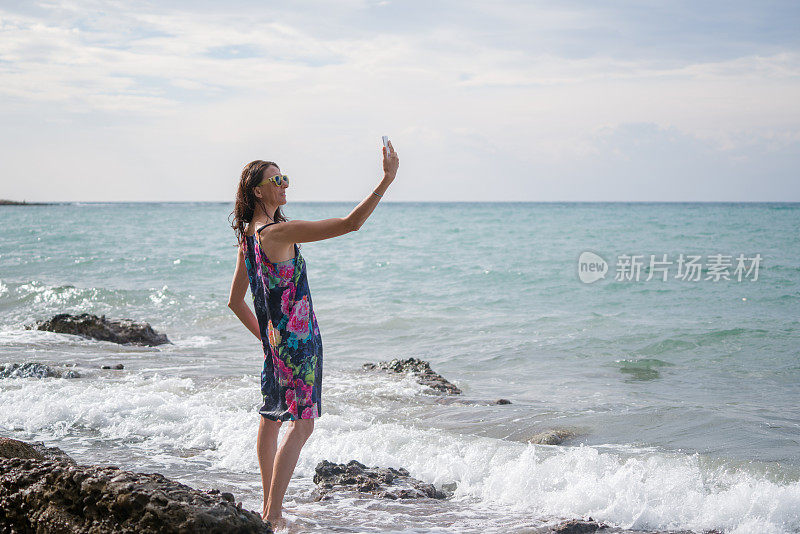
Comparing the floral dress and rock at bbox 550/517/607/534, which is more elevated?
the floral dress

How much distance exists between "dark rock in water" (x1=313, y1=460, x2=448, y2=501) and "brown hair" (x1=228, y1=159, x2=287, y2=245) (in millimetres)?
1807

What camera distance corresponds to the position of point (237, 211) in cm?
361

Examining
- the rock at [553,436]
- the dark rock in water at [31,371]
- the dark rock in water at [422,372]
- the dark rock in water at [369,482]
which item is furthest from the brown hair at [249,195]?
the dark rock in water at [31,371]

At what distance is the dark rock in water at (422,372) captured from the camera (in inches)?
305

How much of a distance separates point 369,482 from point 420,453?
2.60 ft

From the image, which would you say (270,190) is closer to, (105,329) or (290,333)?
(290,333)

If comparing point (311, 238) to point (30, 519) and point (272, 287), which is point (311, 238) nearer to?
point (272, 287)

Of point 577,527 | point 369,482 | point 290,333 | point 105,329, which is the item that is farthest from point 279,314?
point 105,329

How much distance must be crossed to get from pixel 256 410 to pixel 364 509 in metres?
2.39

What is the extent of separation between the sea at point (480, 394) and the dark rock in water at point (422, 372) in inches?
8.2

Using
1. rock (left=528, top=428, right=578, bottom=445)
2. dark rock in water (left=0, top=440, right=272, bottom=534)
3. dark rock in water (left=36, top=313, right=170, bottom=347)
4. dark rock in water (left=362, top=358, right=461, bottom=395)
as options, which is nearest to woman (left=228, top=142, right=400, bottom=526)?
dark rock in water (left=0, top=440, right=272, bottom=534)

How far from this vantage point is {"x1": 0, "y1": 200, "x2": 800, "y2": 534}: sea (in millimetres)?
4465

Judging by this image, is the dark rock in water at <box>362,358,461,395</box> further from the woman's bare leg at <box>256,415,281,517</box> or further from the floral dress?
the floral dress

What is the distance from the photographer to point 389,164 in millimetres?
3320
